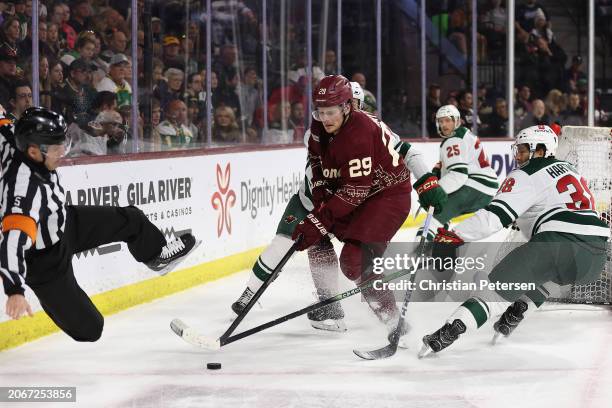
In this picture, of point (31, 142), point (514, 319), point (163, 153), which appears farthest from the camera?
point (163, 153)

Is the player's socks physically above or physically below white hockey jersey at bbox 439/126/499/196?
below

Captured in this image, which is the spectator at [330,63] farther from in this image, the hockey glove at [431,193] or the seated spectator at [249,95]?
the hockey glove at [431,193]

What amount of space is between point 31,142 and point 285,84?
4.82 m

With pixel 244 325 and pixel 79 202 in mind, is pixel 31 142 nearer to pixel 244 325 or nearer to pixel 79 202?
pixel 79 202

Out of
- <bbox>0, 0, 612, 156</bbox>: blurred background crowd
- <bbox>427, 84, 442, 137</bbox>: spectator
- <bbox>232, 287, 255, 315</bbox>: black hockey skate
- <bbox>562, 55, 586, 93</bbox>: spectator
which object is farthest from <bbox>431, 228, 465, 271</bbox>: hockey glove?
<bbox>562, 55, 586, 93</bbox>: spectator

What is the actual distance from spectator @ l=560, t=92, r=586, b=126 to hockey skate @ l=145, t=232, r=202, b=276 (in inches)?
284

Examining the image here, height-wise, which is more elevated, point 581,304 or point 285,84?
point 285,84

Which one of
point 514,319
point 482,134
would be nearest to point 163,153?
point 514,319

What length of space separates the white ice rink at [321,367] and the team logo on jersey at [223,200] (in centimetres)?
122

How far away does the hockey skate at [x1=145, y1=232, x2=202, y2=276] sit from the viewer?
3695 millimetres

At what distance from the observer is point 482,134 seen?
9.87 m

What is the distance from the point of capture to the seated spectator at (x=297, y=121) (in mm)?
7840

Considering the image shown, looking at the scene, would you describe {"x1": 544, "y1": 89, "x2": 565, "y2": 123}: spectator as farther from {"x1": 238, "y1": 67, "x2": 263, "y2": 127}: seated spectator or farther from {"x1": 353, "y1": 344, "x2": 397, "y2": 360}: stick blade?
{"x1": 353, "y1": 344, "x2": 397, "y2": 360}: stick blade

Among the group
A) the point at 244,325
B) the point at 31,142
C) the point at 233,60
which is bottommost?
the point at 244,325
